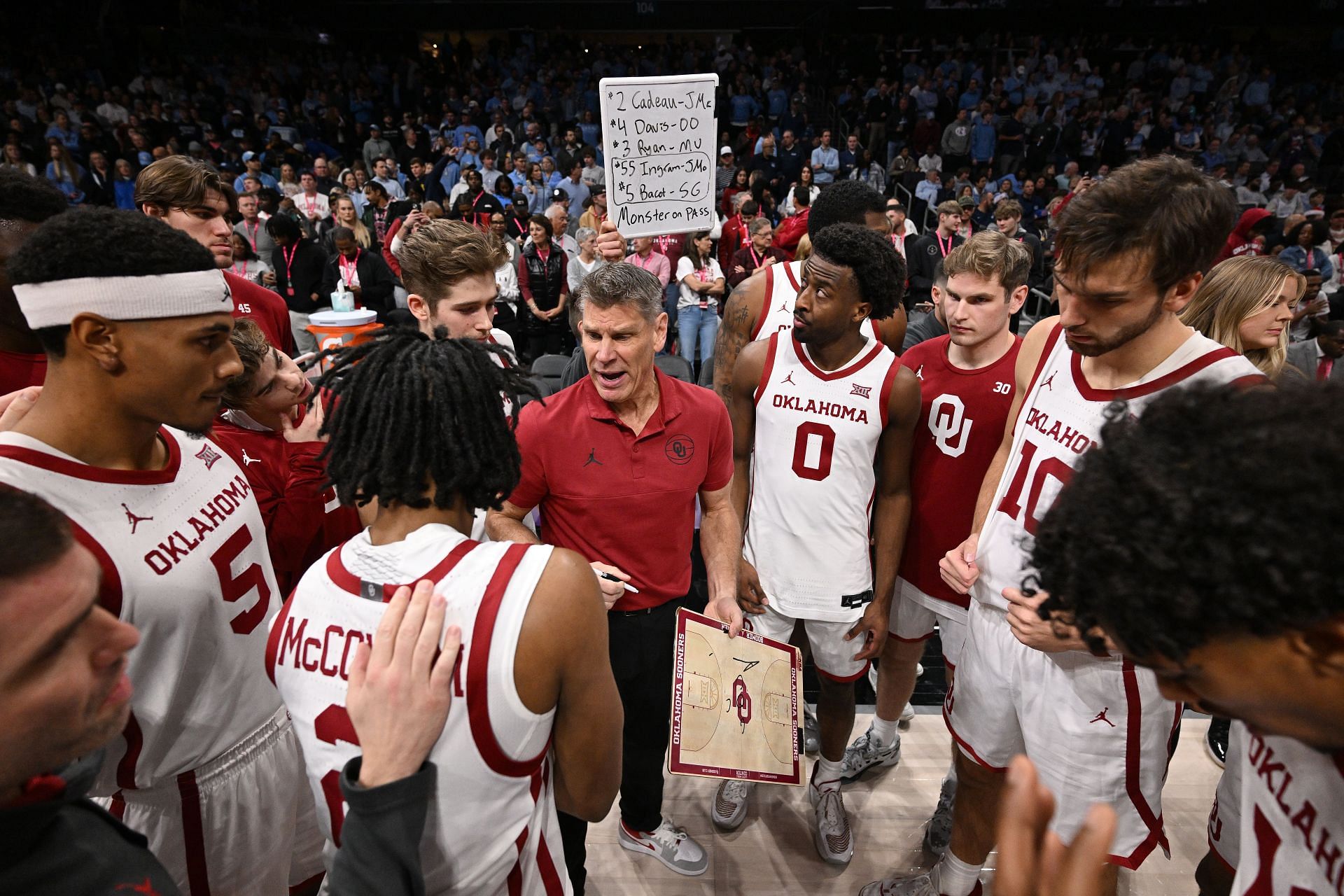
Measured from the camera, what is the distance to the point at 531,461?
7.41 ft

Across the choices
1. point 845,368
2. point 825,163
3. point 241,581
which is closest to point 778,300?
point 845,368

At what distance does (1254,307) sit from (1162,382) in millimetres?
1035

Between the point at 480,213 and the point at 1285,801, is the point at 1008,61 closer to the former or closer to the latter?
the point at 480,213

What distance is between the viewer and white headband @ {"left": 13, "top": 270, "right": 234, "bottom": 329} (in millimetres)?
1522

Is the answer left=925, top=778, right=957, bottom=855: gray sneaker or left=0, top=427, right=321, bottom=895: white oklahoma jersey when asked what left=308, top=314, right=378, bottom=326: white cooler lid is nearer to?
left=0, top=427, right=321, bottom=895: white oklahoma jersey

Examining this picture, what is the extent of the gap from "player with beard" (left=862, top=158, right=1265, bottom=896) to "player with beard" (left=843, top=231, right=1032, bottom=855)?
0.34 m

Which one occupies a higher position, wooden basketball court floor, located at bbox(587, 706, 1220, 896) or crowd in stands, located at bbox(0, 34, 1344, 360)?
crowd in stands, located at bbox(0, 34, 1344, 360)

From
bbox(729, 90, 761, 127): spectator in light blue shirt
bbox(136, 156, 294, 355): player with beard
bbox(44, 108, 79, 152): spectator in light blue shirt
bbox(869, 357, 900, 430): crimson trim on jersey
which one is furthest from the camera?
bbox(729, 90, 761, 127): spectator in light blue shirt

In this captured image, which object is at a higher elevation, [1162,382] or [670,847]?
[1162,382]

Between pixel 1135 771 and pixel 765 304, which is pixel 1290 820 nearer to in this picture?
pixel 1135 771

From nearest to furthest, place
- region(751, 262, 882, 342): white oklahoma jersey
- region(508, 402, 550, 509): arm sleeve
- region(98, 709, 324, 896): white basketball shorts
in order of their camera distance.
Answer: region(98, 709, 324, 896): white basketball shorts, region(508, 402, 550, 509): arm sleeve, region(751, 262, 882, 342): white oklahoma jersey

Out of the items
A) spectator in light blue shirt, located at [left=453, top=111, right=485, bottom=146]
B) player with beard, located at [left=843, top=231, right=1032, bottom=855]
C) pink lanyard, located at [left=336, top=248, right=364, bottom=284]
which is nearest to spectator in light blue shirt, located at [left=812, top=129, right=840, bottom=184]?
spectator in light blue shirt, located at [left=453, top=111, right=485, bottom=146]

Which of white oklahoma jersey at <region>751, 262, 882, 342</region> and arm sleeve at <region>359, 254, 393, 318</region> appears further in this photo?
arm sleeve at <region>359, 254, 393, 318</region>

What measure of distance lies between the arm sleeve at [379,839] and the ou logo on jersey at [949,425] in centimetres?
216
